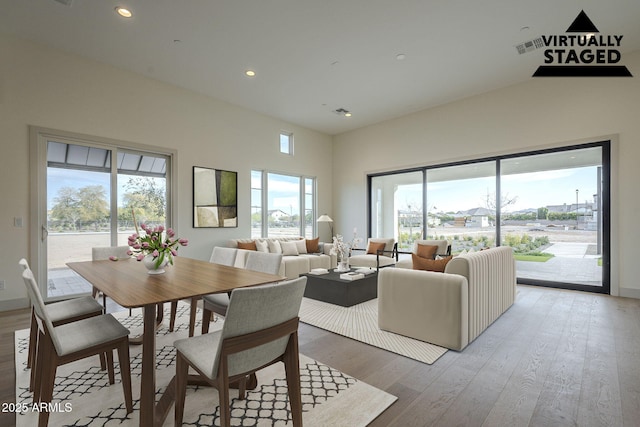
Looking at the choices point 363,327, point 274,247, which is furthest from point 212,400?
point 274,247

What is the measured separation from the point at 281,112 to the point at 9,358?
5534 mm

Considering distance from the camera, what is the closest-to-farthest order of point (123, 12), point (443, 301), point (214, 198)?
point (443, 301), point (123, 12), point (214, 198)

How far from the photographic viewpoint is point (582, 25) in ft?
11.7

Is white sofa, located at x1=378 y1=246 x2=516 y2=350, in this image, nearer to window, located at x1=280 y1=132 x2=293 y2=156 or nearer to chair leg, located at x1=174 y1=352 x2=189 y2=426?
chair leg, located at x1=174 y1=352 x2=189 y2=426

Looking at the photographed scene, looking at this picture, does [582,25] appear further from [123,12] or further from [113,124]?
[113,124]

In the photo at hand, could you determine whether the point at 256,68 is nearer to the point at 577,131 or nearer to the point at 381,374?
the point at 381,374

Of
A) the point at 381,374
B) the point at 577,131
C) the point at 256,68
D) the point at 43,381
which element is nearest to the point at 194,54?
the point at 256,68

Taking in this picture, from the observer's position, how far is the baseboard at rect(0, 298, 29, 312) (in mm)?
3639

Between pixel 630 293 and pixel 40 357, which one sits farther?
pixel 630 293

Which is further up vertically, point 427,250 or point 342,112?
point 342,112

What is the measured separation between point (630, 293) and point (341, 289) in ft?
13.9

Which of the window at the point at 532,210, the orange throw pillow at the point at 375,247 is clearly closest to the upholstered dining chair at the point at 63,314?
the orange throw pillow at the point at 375,247

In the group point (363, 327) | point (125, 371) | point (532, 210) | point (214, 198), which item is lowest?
point (363, 327)

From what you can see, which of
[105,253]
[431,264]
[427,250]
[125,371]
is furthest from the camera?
[427,250]
